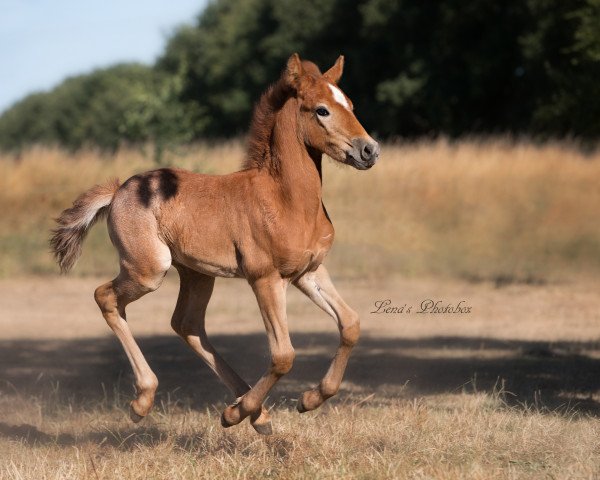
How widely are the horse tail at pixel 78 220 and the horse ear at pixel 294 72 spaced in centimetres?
153

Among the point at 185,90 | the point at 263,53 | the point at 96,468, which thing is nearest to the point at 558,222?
the point at 96,468

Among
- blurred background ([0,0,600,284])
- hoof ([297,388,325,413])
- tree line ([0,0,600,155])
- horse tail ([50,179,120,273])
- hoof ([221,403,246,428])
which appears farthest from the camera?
tree line ([0,0,600,155])

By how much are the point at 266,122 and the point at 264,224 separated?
751 mm

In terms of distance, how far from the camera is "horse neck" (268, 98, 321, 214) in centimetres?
627

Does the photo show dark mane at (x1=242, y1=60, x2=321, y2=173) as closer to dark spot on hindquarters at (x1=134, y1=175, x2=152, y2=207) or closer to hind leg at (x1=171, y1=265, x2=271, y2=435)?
dark spot on hindquarters at (x1=134, y1=175, x2=152, y2=207)

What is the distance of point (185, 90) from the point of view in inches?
2240

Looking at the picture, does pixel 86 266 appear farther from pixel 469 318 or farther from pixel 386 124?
pixel 386 124

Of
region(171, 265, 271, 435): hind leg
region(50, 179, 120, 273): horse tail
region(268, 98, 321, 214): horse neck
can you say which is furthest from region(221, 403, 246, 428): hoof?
region(50, 179, 120, 273): horse tail

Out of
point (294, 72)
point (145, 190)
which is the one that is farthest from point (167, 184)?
point (294, 72)

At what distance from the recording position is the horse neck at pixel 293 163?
6.27 meters

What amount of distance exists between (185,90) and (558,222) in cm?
3794

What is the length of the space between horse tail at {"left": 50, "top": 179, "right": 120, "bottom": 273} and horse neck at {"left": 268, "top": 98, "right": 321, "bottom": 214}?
52.8 inches

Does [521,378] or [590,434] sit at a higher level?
[590,434]

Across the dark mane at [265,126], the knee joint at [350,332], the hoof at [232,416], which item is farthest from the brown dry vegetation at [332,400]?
the dark mane at [265,126]
